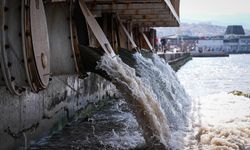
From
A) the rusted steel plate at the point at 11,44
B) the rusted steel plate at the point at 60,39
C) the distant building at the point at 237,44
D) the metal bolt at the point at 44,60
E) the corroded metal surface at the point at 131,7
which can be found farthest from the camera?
the distant building at the point at 237,44

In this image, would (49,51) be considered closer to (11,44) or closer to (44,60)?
(44,60)

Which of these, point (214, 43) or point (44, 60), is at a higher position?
point (214, 43)

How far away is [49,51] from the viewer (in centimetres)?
815

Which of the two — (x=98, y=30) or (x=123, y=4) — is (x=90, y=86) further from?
(x=98, y=30)

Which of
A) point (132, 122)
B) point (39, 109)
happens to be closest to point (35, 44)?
point (39, 109)

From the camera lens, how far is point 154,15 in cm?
1603

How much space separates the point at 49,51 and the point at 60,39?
1204 mm

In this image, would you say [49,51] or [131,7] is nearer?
[49,51]

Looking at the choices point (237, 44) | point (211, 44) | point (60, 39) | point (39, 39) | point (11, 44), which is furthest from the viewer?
point (237, 44)

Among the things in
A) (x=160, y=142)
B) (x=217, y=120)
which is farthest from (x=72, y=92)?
(x=160, y=142)

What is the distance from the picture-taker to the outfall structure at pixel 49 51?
6871 millimetres

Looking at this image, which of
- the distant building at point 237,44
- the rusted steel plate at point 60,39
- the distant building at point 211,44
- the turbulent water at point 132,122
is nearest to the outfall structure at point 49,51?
the rusted steel plate at point 60,39

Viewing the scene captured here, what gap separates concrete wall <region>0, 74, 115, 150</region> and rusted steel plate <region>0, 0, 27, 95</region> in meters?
2.23

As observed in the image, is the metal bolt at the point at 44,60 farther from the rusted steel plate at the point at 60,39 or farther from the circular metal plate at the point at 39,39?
the rusted steel plate at the point at 60,39
